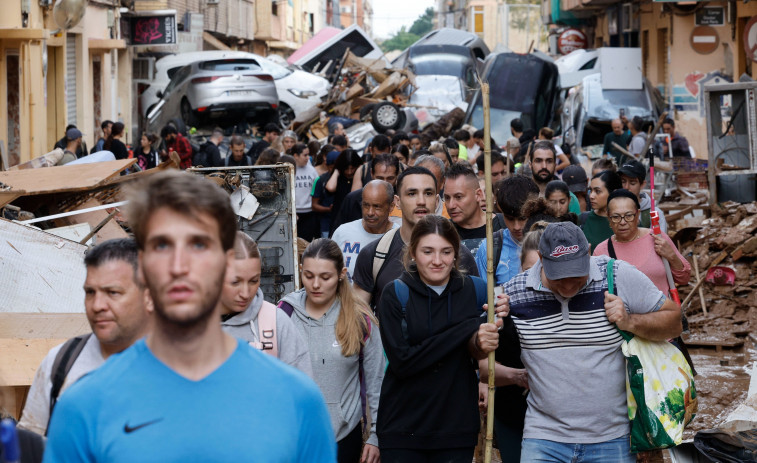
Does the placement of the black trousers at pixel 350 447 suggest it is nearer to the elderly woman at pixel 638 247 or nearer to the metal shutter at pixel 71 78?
the elderly woman at pixel 638 247

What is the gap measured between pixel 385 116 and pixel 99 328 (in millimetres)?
19716

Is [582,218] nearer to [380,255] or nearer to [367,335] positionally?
[380,255]

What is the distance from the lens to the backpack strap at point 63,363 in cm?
334

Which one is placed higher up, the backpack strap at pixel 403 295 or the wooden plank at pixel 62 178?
the wooden plank at pixel 62 178

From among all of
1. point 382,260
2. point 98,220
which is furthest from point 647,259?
point 98,220

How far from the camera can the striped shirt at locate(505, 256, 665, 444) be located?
4.66 m

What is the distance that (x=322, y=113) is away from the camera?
25156 millimetres

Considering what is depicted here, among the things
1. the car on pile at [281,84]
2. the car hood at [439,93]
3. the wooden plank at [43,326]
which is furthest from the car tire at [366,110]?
the wooden plank at [43,326]

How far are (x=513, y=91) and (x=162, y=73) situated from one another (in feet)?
33.5

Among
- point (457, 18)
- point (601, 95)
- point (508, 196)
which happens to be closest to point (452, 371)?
point (508, 196)

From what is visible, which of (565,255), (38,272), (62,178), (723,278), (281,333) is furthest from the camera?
(723,278)

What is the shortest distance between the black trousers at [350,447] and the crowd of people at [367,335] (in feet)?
0.04

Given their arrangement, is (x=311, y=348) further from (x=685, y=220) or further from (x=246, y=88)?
(x=246, y=88)

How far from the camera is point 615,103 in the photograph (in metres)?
23.0
